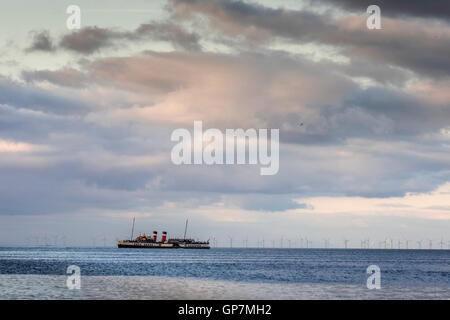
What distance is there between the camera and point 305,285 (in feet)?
302

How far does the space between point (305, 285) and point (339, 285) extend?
5242mm
